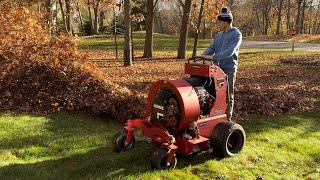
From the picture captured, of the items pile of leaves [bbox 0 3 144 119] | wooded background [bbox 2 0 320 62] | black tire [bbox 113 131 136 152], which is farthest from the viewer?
wooded background [bbox 2 0 320 62]

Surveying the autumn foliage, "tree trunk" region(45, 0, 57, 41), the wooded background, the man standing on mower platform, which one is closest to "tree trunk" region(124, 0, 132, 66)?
the wooded background

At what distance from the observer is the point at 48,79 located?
11.3 metres

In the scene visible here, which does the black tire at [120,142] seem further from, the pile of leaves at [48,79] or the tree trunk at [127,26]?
the tree trunk at [127,26]

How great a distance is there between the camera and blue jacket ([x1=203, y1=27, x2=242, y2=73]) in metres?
7.95

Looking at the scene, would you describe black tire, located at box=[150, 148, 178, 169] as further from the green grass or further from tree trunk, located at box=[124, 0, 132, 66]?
tree trunk, located at box=[124, 0, 132, 66]

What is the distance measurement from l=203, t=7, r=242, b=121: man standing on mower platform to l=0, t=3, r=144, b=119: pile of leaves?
266cm

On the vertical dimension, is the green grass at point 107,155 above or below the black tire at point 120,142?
below

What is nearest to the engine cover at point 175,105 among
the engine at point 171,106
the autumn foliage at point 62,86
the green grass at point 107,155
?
the engine at point 171,106

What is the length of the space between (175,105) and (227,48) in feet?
5.09

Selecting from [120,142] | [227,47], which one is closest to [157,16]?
[227,47]

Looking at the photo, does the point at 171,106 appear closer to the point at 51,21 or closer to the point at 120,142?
the point at 120,142

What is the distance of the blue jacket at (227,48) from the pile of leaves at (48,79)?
2706 mm

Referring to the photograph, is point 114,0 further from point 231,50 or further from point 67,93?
point 231,50

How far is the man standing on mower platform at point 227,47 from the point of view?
7969 millimetres
